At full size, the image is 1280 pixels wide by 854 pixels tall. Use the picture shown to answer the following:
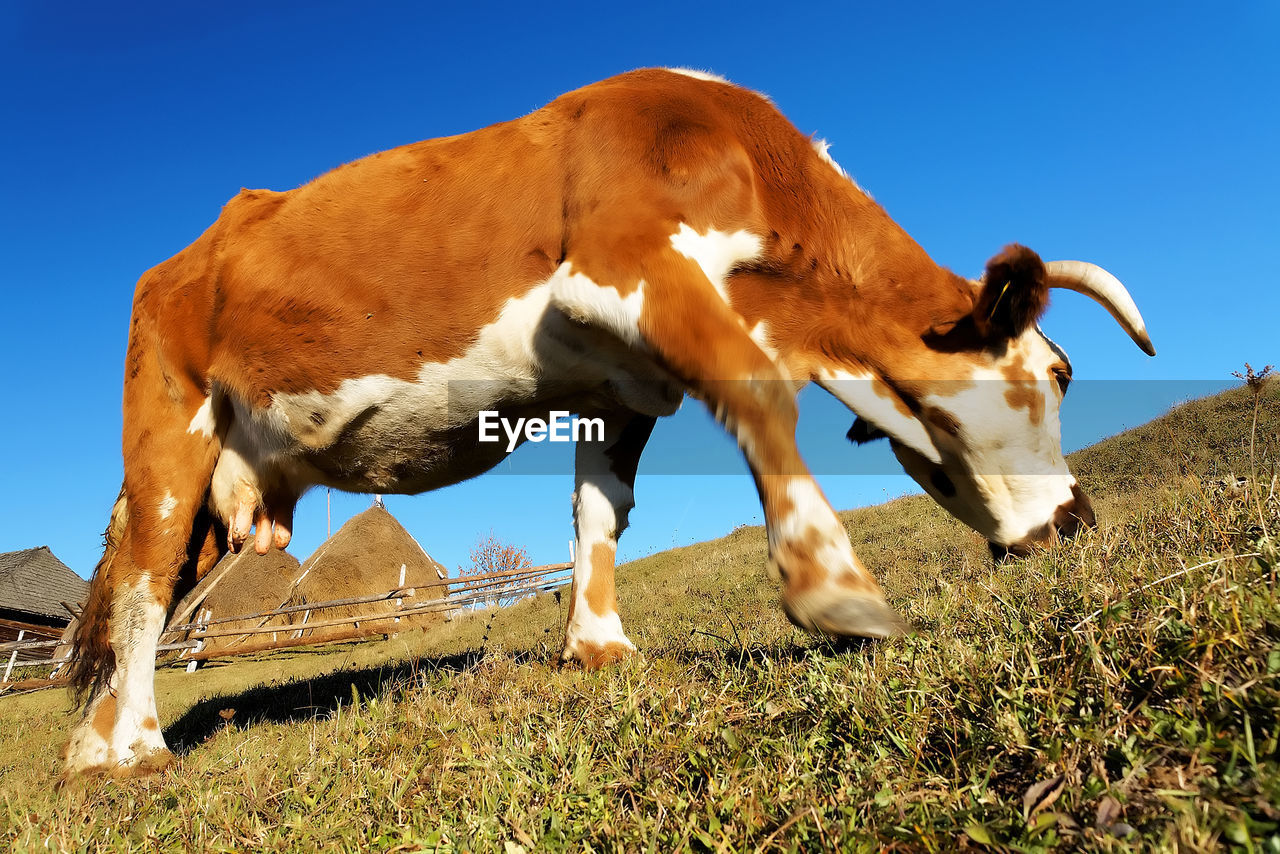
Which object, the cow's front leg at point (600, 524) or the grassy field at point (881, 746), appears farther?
the cow's front leg at point (600, 524)

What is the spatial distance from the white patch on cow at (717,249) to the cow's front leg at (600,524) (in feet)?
4.35

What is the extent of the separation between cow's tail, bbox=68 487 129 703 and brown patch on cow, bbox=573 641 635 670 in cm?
244

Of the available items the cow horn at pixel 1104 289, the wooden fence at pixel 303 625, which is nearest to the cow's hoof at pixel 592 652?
the cow horn at pixel 1104 289

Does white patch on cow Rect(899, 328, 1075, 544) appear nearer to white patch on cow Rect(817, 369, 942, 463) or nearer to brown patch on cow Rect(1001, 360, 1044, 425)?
brown patch on cow Rect(1001, 360, 1044, 425)

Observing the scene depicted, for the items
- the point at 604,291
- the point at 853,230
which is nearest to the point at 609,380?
the point at 604,291

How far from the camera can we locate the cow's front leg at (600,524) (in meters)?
3.98

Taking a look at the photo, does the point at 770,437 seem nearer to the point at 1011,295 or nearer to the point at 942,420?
the point at 942,420

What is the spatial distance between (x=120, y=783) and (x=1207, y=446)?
13.5 meters

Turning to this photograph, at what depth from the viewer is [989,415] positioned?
3.64 m

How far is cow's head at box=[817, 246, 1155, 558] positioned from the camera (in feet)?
11.6

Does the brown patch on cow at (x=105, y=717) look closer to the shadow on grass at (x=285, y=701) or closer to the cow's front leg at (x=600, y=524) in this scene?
the shadow on grass at (x=285, y=701)

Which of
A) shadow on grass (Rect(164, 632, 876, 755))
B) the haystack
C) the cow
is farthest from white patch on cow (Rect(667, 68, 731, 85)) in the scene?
the haystack

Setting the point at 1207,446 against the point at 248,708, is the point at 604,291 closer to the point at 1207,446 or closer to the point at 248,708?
the point at 248,708

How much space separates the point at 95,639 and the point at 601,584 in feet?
8.88
